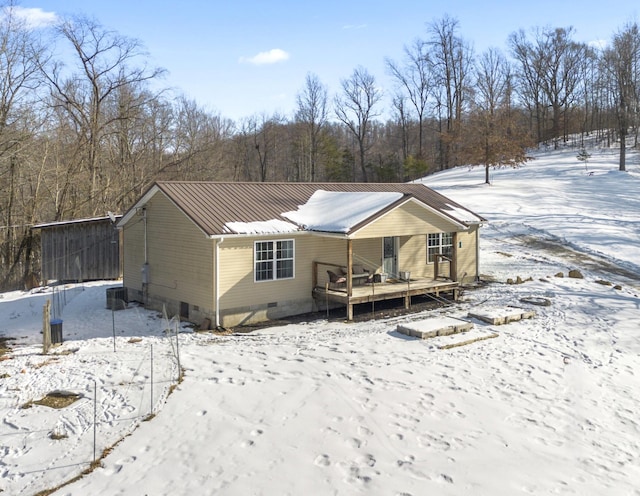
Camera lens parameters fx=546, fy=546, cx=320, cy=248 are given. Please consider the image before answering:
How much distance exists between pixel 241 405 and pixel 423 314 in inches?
319

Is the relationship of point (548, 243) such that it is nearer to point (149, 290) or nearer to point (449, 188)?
point (449, 188)

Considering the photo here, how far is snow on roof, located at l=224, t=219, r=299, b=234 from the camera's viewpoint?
1475 centimetres

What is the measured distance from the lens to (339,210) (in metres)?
16.9

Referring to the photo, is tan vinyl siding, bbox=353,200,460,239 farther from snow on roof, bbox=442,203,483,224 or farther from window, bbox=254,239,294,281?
window, bbox=254,239,294,281

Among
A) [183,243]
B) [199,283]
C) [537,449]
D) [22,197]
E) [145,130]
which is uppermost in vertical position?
[145,130]

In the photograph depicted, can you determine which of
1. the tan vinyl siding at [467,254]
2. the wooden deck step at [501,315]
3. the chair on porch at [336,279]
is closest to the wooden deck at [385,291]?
the chair on porch at [336,279]

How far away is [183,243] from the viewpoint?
1559 cm

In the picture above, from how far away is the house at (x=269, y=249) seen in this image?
48.8 ft

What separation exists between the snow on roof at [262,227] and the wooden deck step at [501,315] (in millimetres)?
5627

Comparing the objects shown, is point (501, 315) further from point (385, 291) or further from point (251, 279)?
point (251, 279)

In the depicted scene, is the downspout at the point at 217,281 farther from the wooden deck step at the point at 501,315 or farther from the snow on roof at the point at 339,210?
the wooden deck step at the point at 501,315

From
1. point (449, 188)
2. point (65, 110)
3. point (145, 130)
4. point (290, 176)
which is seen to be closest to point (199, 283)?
point (65, 110)

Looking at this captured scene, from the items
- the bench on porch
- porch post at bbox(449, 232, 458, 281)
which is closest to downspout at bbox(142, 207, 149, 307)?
the bench on porch

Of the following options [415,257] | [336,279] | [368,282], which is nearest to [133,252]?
[336,279]
